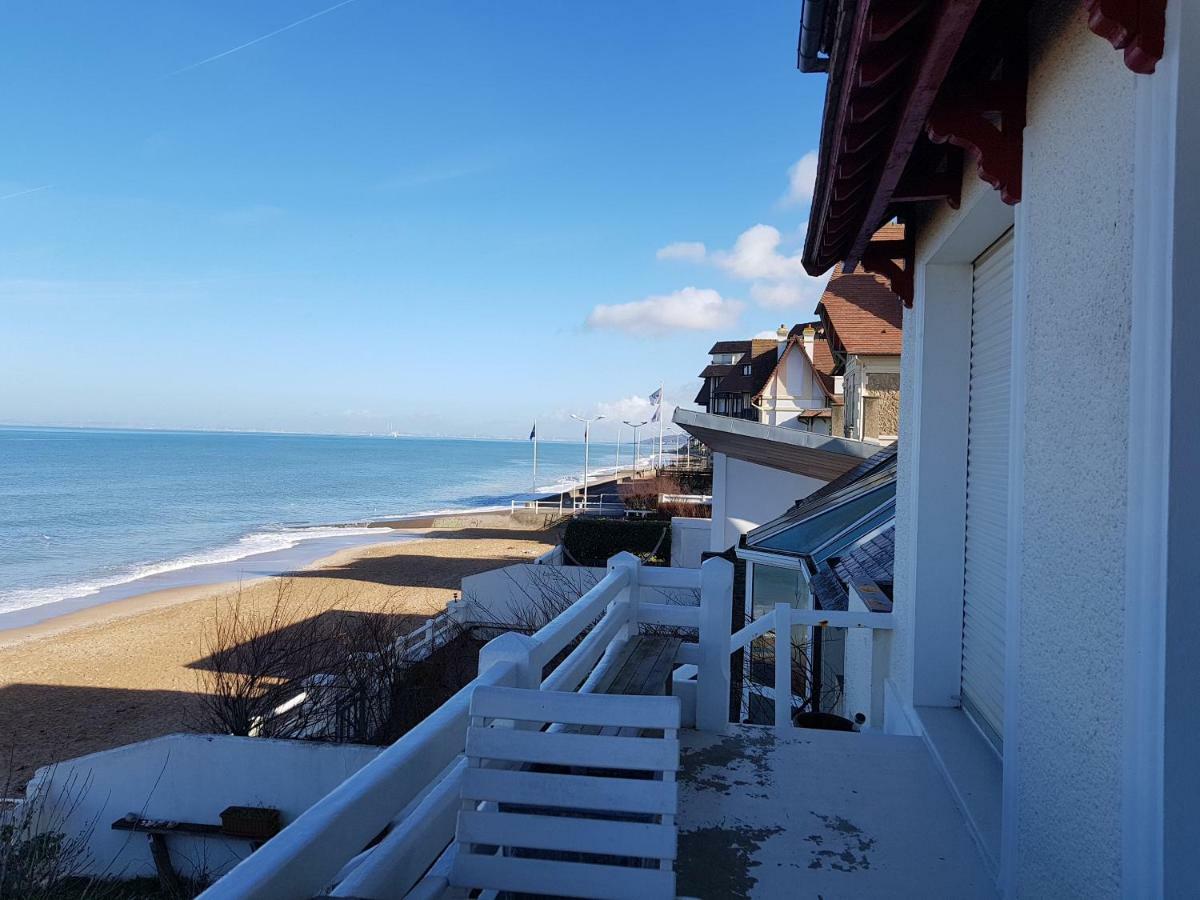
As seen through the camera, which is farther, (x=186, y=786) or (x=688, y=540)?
(x=688, y=540)

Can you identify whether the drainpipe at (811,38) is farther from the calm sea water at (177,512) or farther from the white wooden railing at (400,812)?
the calm sea water at (177,512)

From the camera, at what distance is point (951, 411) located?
439cm

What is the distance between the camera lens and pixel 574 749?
2.20 m

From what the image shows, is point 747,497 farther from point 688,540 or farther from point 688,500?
point 688,500

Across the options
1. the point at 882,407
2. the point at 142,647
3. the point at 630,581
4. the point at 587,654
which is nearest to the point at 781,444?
the point at 882,407

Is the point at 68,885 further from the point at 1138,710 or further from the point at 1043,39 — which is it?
the point at 1043,39

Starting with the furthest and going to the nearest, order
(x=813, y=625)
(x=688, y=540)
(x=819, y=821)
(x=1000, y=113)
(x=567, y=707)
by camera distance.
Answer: (x=688, y=540), (x=813, y=625), (x=819, y=821), (x=1000, y=113), (x=567, y=707)

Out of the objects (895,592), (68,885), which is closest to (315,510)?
(68,885)

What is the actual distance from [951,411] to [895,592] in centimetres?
136

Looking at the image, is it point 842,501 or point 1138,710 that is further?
point 842,501

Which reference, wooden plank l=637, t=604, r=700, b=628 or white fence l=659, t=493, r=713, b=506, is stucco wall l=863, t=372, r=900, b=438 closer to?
wooden plank l=637, t=604, r=700, b=628

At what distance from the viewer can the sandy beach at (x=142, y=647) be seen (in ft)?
42.8

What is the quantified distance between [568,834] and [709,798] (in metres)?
1.72

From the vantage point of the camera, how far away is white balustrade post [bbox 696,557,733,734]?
4355mm
